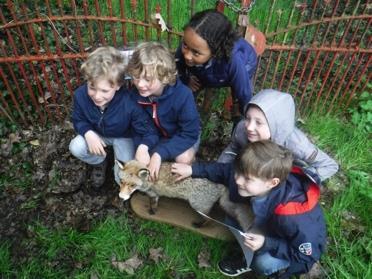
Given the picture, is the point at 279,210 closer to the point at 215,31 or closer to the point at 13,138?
the point at 215,31

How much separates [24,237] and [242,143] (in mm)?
2360

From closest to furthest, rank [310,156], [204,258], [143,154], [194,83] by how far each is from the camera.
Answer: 1. [310,156]
2. [143,154]
3. [204,258]
4. [194,83]

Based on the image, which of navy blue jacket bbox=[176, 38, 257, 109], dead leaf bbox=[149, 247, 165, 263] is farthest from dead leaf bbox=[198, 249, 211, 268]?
navy blue jacket bbox=[176, 38, 257, 109]

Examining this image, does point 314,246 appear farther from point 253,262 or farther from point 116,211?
point 116,211

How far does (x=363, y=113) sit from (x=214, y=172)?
8.81 ft

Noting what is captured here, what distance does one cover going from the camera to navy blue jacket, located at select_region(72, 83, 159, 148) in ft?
10.9

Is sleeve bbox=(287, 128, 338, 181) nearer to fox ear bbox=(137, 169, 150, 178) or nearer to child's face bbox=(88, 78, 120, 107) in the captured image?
fox ear bbox=(137, 169, 150, 178)

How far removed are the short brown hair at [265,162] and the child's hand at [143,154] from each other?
37.4 inches

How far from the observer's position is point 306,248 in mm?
2779

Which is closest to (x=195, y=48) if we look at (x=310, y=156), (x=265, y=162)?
(x=265, y=162)

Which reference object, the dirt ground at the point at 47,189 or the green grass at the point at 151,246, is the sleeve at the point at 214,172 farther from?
the dirt ground at the point at 47,189

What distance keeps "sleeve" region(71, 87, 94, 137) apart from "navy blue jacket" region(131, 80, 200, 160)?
0.48 m

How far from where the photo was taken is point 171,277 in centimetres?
346

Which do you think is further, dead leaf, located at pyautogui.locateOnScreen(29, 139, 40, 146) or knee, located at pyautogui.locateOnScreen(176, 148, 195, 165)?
dead leaf, located at pyautogui.locateOnScreen(29, 139, 40, 146)
